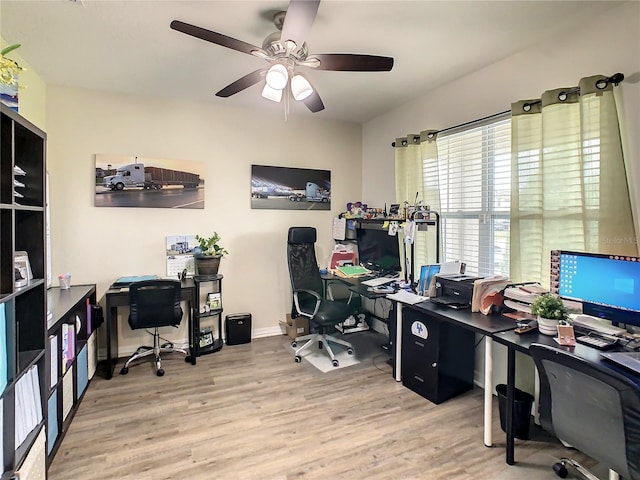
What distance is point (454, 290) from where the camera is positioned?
105 inches

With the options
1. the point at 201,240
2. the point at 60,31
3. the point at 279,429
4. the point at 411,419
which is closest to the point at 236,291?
the point at 201,240

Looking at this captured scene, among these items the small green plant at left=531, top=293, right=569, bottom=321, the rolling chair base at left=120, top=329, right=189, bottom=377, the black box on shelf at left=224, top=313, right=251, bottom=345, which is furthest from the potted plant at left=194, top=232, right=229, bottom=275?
the small green plant at left=531, top=293, right=569, bottom=321

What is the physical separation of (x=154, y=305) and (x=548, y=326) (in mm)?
3014

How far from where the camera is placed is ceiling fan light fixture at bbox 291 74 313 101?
2.24 metres

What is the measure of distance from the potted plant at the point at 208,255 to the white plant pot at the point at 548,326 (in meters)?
2.85

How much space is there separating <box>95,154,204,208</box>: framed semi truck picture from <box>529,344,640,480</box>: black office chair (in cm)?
338

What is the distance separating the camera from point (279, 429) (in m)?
2.35

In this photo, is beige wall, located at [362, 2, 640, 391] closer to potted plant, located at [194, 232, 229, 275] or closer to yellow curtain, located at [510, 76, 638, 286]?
yellow curtain, located at [510, 76, 638, 286]

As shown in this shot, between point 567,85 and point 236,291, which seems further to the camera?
point 236,291

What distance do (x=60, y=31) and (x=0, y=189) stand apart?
5.07 ft

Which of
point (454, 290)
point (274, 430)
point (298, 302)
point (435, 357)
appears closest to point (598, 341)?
point (454, 290)

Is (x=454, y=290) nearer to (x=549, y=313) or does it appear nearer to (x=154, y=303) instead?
A: (x=549, y=313)

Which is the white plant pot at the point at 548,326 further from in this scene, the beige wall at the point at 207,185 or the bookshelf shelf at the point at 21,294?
the beige wall at the point at 207,185

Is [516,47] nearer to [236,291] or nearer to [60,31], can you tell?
[60,31]
